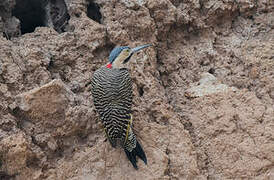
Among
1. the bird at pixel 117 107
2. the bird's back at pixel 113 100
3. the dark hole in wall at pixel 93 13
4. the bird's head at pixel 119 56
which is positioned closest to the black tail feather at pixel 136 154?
the bird at pixel 117 107

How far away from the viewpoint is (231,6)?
4.30 meters

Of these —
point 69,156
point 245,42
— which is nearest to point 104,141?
point 69,156

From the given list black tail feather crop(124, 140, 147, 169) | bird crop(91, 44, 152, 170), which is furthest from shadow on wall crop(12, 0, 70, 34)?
black tail feather crop(124, 140, 147, 169)

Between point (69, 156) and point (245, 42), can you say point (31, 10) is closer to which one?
point (69, 156)

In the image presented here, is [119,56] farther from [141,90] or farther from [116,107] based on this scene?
[116,107]

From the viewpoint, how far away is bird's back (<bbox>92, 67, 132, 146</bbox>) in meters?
3.22

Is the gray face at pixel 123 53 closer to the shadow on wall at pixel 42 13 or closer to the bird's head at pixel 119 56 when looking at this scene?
the bird's head at pixel 119 56

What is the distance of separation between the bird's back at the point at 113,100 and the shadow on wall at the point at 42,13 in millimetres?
1016

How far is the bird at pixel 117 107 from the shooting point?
3.23m

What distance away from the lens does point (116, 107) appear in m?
3.27

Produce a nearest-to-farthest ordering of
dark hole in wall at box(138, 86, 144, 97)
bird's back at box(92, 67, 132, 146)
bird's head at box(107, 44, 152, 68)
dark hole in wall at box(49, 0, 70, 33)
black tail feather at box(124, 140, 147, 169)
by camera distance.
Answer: bird's back at box(92, 67, 132, 146)
black tail feather at box(124, 140, 147, 169)
bird's head at box(107, 44, 152, 68)
dark hole in wall at box(138, 86, 144, 97)
dark hole in wall at box(49, 0, 70, 33)

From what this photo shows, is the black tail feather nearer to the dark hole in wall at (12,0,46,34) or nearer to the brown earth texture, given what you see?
the brown earth texture

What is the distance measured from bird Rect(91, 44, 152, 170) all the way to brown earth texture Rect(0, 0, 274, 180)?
184 mm

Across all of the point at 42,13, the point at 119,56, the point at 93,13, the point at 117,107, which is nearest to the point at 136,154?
the point at 117,107
